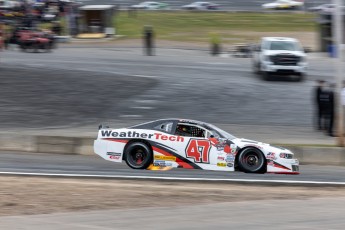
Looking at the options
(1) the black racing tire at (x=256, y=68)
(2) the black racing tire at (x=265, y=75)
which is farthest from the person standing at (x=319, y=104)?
(1) the black racing tire at (x=256, y=68)

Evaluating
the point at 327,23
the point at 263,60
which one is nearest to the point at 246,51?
the point at 327,23

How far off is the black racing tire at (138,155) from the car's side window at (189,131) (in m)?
0.75

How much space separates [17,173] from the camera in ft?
50.8

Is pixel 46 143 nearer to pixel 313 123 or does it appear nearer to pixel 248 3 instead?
pixel 313 123

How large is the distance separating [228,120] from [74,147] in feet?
22.5

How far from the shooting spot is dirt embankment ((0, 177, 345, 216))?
1210cm

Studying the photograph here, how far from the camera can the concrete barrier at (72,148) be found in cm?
1894

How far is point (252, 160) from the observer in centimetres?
1634

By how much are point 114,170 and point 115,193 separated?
3.04 metres

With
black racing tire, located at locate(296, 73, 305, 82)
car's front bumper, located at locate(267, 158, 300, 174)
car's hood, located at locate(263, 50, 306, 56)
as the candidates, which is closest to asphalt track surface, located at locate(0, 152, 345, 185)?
car's front bumper, located at locate(267, 158, 300, 174)

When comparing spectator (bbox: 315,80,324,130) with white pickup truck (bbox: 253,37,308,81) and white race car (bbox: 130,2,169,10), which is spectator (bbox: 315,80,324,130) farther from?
white race car (bbox: 130,2,169,10)

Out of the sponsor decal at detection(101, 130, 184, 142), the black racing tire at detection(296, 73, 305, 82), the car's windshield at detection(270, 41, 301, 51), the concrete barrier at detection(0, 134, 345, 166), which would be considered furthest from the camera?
the car's windshield at detection(270, 41, 301, 51)

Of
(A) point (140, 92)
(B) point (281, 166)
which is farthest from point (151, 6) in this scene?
(B) point (281, 166)

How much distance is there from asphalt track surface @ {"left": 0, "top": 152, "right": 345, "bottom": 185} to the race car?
200 mm
